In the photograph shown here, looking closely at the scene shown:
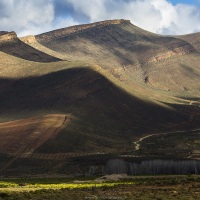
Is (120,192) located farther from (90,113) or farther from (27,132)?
(90,113)

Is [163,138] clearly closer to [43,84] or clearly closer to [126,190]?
[43,84]

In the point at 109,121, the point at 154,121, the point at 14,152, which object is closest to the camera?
the point at 14,152

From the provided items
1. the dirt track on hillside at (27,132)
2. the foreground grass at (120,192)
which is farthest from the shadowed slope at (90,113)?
the foreground grass at (120,192)

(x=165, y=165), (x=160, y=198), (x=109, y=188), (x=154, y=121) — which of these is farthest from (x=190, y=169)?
(x=154, y=121)

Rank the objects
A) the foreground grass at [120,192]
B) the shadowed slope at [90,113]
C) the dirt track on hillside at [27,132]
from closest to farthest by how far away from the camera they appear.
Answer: the foreground grass at [120,192] < the dirt track on hillside at [27,132] < the shadowed slope at [90,113]

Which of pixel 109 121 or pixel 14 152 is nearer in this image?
pixel 14 152

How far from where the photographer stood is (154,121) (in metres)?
191

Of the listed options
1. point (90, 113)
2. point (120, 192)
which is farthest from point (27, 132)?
point (120, 192)

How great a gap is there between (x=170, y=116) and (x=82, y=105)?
3521 centimetres

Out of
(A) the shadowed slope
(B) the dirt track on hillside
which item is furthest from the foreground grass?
(A) the shadowed slope

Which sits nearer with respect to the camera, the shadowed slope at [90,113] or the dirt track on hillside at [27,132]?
the dirt track on hillside at [27,132]

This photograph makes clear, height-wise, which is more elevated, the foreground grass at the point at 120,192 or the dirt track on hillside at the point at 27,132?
the dirt track on hillside at the point at 27,132

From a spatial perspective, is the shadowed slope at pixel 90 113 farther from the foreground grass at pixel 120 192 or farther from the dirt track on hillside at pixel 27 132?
the foreground grass at pixel 120 192

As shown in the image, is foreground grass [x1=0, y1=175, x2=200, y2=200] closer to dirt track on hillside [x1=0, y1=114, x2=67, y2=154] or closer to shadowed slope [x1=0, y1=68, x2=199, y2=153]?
dirt track on hillside [x1=0, y1=114, x2=67, y2=154]
